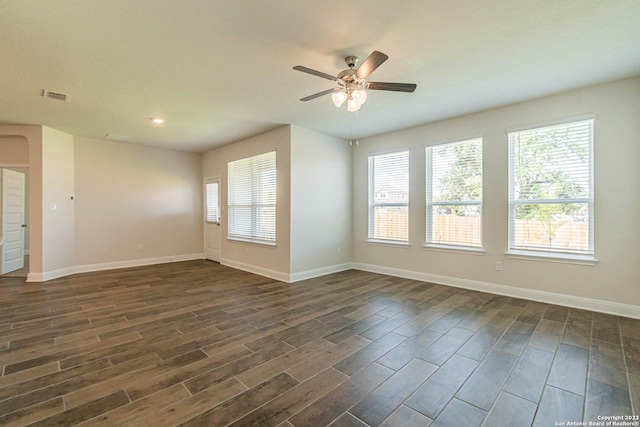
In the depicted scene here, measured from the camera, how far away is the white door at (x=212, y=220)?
6980 millimetres

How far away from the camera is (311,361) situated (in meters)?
2.33

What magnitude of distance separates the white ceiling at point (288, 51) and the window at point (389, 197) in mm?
1289

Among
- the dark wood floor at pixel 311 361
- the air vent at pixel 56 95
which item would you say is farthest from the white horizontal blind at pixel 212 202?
→ the air vent at pixel 56 95

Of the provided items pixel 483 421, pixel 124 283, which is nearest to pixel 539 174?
pixel 483 421

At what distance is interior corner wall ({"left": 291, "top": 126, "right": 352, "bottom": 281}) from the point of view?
5008 mm

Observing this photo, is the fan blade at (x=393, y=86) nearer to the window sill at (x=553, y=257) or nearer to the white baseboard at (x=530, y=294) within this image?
the window sill at (x=553, y=257)

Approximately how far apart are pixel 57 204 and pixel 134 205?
1.31 metres

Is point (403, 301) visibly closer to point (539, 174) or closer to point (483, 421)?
point (483, 421)

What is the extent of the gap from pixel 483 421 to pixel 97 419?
225cm

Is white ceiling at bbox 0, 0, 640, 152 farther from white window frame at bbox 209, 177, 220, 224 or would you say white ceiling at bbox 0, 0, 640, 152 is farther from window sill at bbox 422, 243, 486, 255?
white window frame at bbox 209, 177, 220, 224

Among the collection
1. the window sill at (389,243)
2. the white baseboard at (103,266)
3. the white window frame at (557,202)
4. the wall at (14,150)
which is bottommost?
the white baseboard at (103,266)

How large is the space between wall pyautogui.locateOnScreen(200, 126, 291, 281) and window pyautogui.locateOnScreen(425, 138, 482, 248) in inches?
96.5

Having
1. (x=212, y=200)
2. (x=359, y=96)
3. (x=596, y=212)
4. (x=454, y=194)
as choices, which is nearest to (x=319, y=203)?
(x=454, y=194)

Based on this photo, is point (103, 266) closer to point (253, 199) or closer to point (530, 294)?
point (253, 199)
